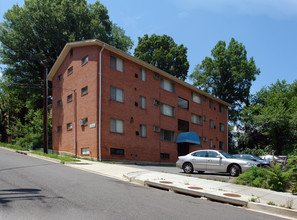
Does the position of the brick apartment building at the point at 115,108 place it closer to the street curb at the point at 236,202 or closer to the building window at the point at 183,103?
the building window at the point at 183,103

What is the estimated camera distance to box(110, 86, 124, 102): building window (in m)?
22.8

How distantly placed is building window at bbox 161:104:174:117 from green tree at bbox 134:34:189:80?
2209cm

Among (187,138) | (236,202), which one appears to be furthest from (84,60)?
(236,202)

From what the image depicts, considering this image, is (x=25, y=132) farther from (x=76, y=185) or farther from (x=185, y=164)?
(x=76, y=185)

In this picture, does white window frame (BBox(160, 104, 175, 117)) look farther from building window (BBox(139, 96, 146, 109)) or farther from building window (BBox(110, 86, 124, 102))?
building window (BBox(110, 86, 124, 102))

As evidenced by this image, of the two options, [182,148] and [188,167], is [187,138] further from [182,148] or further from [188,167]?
[188,167]

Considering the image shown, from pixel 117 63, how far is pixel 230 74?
96.7ft

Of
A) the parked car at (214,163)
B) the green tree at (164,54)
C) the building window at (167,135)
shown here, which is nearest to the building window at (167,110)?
the building window at (167,135)

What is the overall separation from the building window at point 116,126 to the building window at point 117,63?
14.3ft

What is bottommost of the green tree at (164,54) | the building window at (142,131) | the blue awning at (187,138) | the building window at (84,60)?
the blue awning at (187,138)

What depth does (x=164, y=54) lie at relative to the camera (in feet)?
169

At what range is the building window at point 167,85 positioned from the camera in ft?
95.1

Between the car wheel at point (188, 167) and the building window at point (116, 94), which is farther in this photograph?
the building window at point (116, 94)

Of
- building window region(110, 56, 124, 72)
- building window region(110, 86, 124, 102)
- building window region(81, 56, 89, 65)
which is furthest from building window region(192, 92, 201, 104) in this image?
building window region(81, 56, 89, 65)
